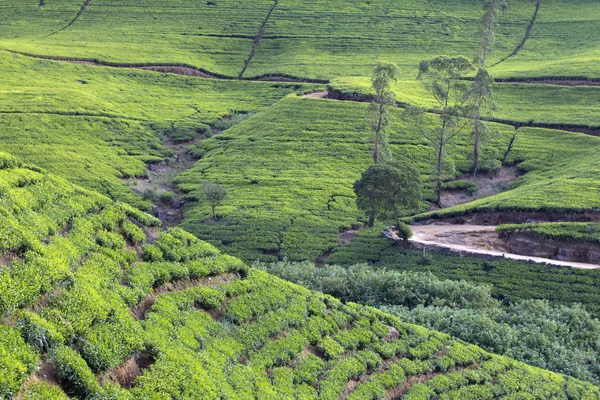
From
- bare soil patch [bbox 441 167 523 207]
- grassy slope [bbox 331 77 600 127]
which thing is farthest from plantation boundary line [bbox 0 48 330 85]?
bare soil patch [bbox 441 167 523 207]

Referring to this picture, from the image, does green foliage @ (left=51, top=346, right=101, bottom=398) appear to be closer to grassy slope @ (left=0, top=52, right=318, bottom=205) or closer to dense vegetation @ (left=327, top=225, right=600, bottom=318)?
dense vegetation @ (left=327, top=225, right=600, bottom=318)

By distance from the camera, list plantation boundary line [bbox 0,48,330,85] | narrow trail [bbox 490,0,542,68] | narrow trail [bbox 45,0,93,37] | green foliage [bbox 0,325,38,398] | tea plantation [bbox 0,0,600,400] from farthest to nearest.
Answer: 1. narrow trail [bbox 45,0,93,37]
2. narrow trail [bbox 490,0,542,68]
3. plantation boundary line [bbox 0,48,330,85]
4. tea plantation [bbox 0,0,600,400]
5. green foliage [bbox 0,325,38,398]

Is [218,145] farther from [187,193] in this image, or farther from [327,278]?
[327,278]

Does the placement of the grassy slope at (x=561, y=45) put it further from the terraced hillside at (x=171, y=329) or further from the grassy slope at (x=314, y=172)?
the terraced hillside at (x=171, y=329)

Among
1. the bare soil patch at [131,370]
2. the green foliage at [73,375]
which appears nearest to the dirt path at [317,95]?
the bare soil patch at [131,370]

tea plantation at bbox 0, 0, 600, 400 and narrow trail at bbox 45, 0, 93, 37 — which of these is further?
narrow trail at bbox 45, 0, 93, 37
